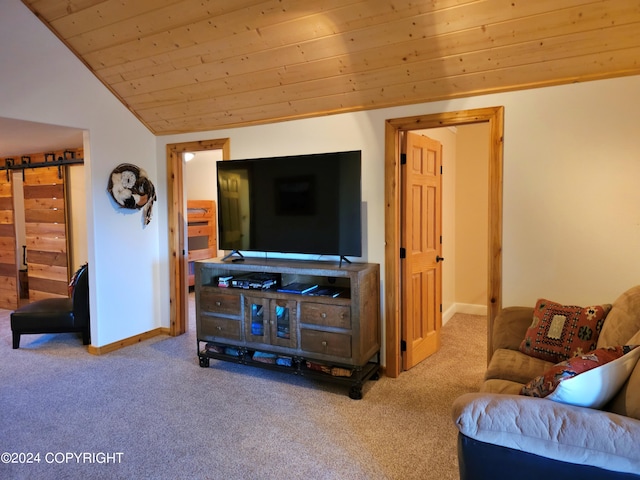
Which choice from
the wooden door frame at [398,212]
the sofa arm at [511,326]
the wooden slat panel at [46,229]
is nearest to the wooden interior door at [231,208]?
the wooden door frame at [398,212]

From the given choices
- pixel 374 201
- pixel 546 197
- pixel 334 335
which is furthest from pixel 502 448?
pixel 374 201

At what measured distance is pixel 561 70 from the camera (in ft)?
9.09

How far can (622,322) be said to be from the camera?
2.20m

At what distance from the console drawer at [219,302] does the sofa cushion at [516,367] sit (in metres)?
2.04

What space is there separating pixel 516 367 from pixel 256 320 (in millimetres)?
1993

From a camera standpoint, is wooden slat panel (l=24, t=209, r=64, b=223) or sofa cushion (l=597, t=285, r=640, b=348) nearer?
sofa cushion (l=597, t=285, r=640, b=348)

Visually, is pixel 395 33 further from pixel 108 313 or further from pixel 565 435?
pixel 108 313

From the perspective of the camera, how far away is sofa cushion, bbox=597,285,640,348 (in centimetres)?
212

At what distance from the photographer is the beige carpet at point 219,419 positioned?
2.29 m

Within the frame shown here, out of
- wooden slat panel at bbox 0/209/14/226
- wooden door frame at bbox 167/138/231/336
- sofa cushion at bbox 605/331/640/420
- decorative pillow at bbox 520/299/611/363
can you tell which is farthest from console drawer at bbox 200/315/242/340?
wooden slat panel at bbox 0/209/14/226

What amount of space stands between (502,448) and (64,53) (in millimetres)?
4353

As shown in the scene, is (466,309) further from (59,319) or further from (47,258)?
(47,258)
